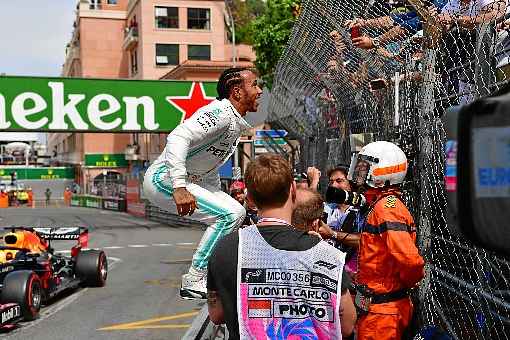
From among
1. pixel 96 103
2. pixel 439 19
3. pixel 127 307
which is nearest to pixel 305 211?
pixel 439 19

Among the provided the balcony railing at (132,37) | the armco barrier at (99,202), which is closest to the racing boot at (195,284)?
the armco barrier at (99,202)

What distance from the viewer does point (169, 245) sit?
1609cm

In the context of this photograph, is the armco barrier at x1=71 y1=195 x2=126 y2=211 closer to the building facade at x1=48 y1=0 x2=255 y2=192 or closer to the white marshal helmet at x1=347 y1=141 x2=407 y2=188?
the building facade at x1=48 y1=0 x2=255 y2=192

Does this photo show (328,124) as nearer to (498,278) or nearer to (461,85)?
(461,85)

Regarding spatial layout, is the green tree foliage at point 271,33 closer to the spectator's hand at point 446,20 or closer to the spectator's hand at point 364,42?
the spectator's hand at point 364,42

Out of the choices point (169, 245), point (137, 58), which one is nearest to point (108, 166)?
point (137, 58)

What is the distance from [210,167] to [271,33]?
647 inches

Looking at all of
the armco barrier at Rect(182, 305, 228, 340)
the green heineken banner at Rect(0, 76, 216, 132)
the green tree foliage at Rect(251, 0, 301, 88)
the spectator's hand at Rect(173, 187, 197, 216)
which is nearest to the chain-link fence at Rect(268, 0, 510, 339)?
the armco barrier at Rect(182, 305, 228, 340)

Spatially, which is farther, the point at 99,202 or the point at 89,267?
the point at 99,202

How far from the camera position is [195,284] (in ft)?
11.5

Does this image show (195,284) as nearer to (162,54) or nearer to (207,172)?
(207,172)

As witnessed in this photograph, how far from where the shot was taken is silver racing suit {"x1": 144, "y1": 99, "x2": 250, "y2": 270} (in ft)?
11.1

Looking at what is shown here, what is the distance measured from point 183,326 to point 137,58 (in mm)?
45782

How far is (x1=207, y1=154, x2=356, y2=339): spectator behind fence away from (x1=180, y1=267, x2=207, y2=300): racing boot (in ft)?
3.91
